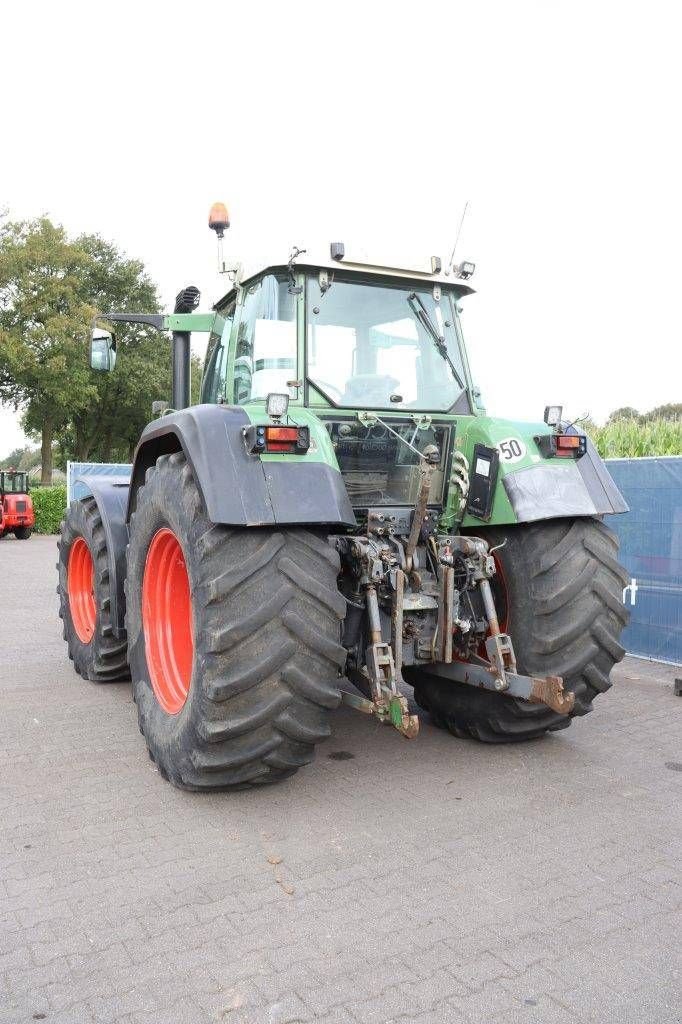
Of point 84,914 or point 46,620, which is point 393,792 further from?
point 46,620

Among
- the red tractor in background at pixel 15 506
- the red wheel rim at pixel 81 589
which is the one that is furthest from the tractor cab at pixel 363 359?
the red tractor in background at pixel 15 506

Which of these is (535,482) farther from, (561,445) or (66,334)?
(66,334)

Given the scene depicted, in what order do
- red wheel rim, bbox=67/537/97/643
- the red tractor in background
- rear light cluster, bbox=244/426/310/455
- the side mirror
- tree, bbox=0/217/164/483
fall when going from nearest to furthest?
rear light cluster, bbox=244/426/310/455 < the side mirror < red wheel rim, bbox=67/537/97/643 < the red tractor in background < tree, bbox=0/217/164/483

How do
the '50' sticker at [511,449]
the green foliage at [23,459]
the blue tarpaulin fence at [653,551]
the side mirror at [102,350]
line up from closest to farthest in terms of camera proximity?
the '50' sticker at [511,449]
the side mirror at [102,350]
the blue tarpaulin fence at [653,551]
the green foliage at [23,459]

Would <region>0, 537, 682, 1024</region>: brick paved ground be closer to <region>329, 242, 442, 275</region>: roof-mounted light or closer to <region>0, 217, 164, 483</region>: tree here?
<region>329, 242, 442, 275</region>: roof-mounted light

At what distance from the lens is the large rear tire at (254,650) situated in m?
3.42

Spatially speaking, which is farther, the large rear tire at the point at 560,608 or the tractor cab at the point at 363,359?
the tractor cab at the point at 363,359

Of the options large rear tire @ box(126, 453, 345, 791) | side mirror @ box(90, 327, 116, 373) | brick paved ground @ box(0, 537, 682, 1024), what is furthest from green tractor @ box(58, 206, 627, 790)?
side mirror @ box(90, 327, 116, 373)

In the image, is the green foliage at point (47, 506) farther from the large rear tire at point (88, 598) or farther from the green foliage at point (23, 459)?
the green foliage at point (23, 459)

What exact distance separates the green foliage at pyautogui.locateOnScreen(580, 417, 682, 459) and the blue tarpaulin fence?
12.4ft

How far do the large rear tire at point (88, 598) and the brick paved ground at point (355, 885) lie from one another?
3.59ft

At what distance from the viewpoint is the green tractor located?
3480mm

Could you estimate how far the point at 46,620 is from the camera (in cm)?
898

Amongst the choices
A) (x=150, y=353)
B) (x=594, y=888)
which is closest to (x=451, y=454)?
(x=594, y=888)
